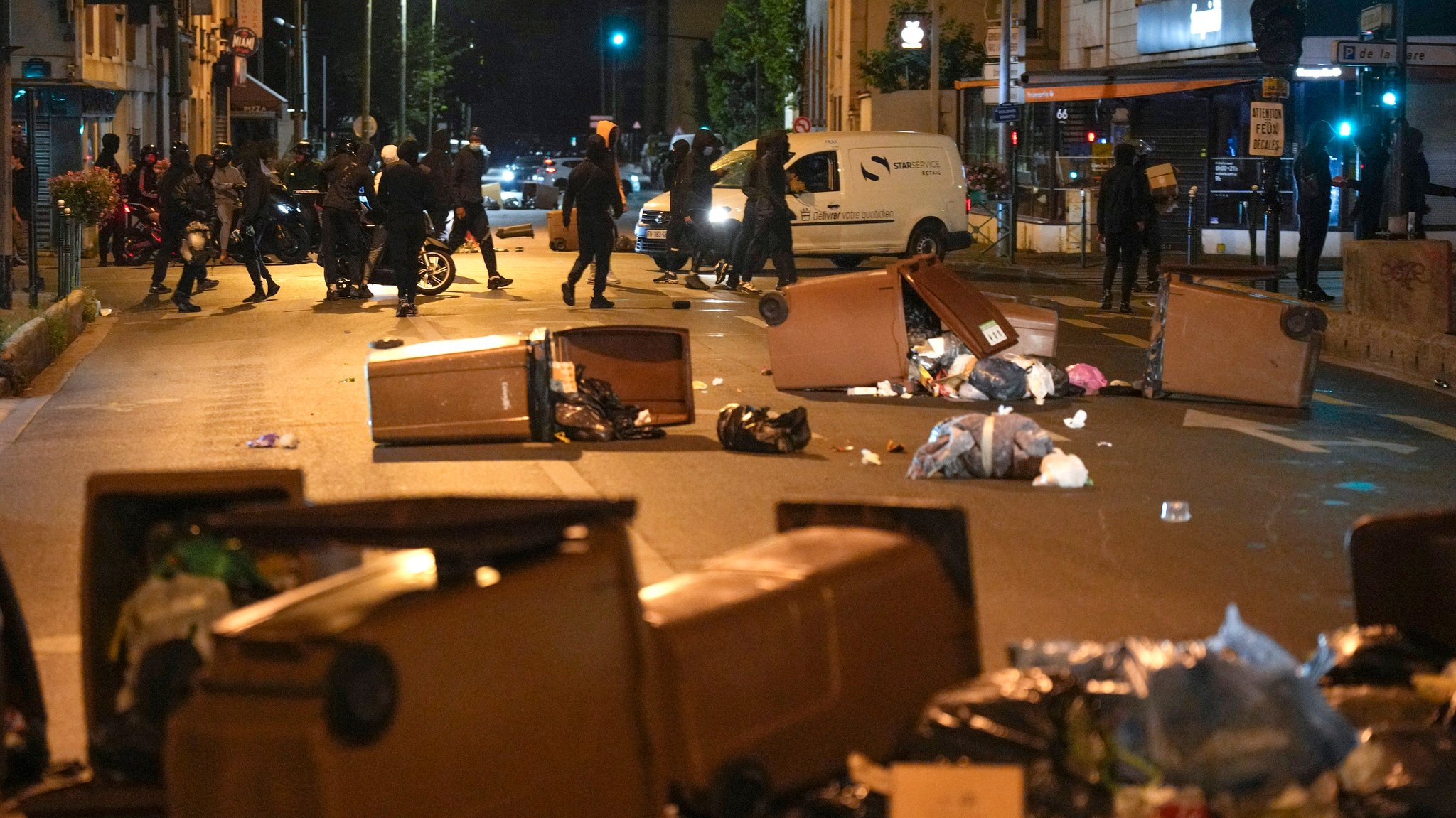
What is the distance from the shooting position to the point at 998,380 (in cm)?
1210

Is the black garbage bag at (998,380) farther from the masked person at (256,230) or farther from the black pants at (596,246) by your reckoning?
the masked person at (256,230)

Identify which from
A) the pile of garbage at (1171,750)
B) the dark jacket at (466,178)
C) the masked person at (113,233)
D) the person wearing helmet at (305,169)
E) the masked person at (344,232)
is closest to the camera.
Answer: the pile of garbage at (1171,750)

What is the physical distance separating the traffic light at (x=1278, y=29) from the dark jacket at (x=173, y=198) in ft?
38.6

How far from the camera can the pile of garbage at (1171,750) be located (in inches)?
145

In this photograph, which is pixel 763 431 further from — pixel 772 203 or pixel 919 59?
pixel 919 59

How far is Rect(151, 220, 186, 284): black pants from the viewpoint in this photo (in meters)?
18.8

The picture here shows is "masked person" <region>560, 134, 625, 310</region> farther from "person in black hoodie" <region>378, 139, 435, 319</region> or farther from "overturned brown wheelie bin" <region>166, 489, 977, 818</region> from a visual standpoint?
"overturned brown wheelie bin" <region>166, 489, 977, 818</region>

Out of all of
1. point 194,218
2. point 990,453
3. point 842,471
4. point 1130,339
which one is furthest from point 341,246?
point 990,453

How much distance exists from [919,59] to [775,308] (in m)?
33.6

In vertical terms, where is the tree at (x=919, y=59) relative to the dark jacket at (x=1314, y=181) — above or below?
above

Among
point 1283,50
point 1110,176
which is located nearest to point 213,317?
point 1110,176

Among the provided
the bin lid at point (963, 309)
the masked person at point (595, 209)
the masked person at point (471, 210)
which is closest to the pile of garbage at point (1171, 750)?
the bin lid at point (963, 309)

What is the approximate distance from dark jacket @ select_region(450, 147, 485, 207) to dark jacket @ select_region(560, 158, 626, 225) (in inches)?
134

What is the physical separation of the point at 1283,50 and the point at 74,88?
2013cm
